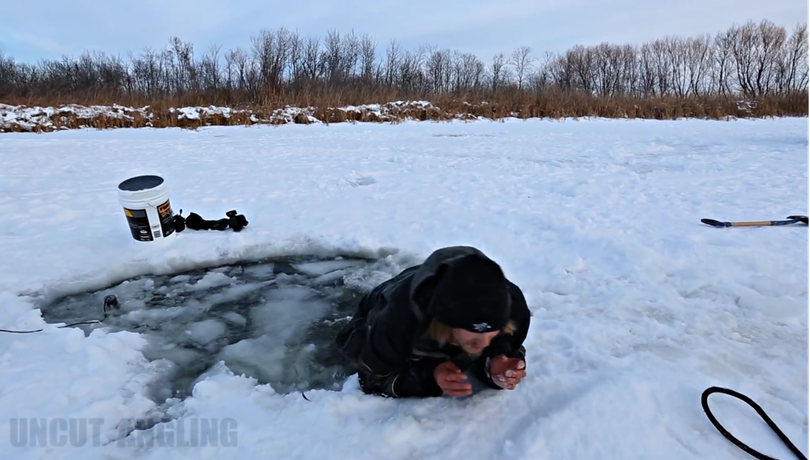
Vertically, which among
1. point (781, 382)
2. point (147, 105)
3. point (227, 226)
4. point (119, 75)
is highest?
point (119, 75)

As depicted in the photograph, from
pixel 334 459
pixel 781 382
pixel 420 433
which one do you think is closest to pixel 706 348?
pixel 781 382

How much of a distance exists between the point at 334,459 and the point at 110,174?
5922mm

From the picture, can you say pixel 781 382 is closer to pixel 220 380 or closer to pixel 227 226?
pixel 220 380

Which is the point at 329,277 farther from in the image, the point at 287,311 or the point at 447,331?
the point at 447,331

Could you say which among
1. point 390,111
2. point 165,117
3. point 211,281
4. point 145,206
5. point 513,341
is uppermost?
point 390,111

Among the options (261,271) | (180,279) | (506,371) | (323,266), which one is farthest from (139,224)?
(506,371)

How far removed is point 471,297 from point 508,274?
166cm

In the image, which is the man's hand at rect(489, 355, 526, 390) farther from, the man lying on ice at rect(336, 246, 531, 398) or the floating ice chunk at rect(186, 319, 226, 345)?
the floating ice chunk at rect(186, 319, 226, 345)

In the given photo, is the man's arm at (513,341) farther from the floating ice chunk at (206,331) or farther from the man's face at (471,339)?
the floating ice chunk at (206,331)

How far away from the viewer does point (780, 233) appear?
3320 mm

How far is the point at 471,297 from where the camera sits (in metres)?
1.43

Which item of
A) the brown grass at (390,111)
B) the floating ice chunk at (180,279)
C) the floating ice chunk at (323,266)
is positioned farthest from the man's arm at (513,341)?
the brown grass at (390,111)

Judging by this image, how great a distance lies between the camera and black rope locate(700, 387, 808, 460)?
1.50 m

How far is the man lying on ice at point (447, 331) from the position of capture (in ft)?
4.74
